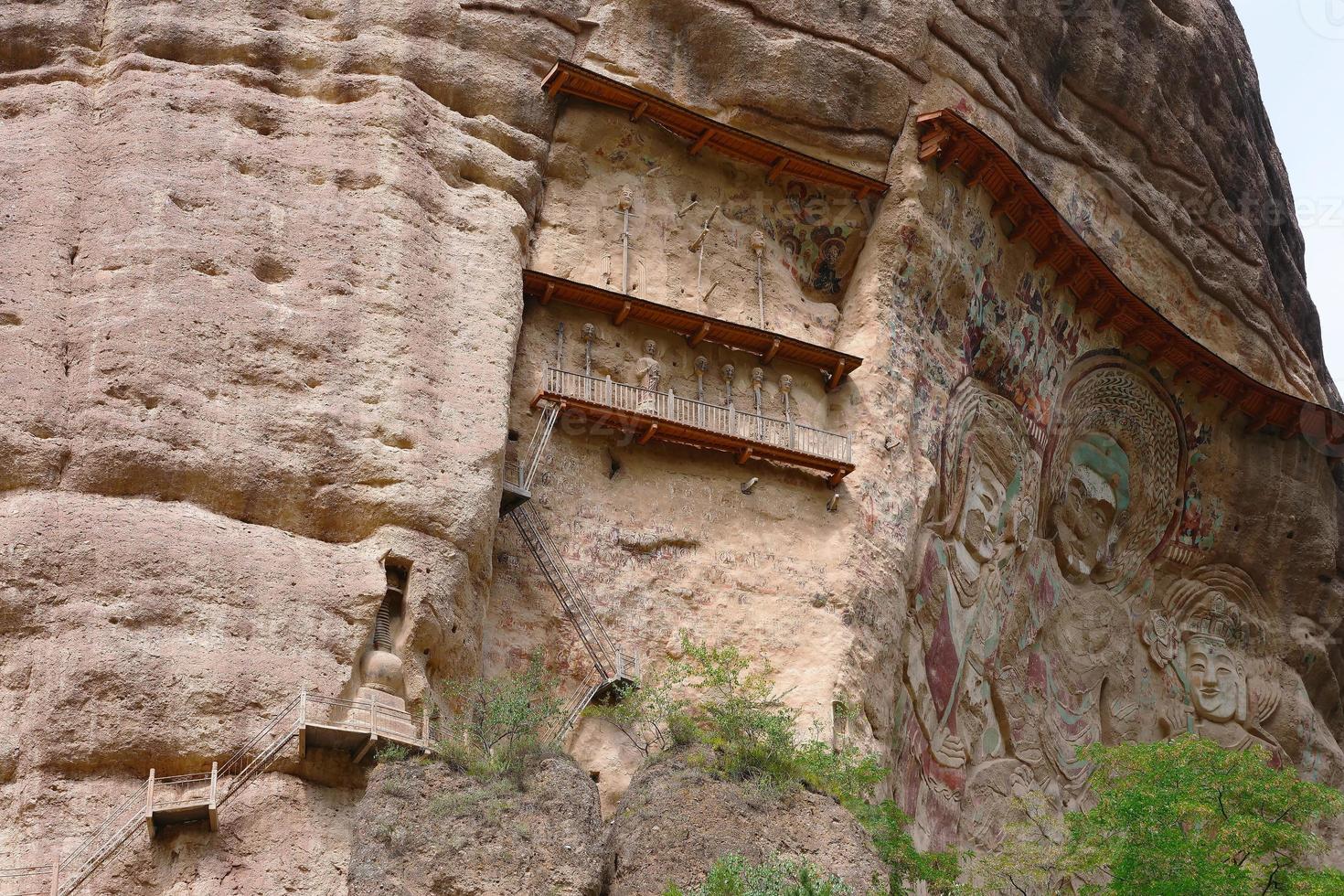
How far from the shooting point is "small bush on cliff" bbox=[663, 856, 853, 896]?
43.7 feet

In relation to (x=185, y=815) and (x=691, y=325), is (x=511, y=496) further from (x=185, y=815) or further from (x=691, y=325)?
(x=185, y=815)

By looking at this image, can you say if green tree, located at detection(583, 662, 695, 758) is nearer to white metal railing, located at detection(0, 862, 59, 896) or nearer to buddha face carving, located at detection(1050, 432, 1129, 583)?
white metal railing, located at detection(0, 862, 59, 896)

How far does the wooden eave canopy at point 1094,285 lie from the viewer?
843 inches

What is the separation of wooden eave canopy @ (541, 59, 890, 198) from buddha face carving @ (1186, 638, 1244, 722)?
9.17 m

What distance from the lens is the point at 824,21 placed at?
21.4 metres

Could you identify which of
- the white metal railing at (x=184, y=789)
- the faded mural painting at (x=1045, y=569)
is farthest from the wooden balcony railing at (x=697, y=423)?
the white metal railing at (x=184, y=789)

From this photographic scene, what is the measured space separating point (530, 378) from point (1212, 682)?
12481mm

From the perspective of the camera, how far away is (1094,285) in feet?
77.4

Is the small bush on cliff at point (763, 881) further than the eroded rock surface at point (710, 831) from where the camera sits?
No

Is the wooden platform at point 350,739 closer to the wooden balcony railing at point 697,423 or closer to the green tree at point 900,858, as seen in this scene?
the green tree at point 900,858

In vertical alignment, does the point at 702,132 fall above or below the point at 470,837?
above

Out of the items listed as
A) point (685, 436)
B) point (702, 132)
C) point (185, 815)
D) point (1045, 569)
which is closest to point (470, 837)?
point (185, 815)

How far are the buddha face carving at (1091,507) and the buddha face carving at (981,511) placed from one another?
2.23 metres

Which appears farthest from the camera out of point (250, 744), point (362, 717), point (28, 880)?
point (362, 717)
